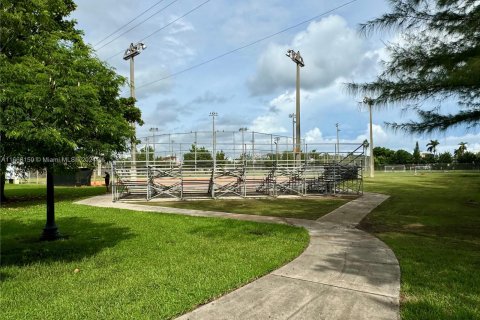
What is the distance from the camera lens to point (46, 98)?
4746 mm

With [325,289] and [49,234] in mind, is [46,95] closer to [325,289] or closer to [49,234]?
[325,289]

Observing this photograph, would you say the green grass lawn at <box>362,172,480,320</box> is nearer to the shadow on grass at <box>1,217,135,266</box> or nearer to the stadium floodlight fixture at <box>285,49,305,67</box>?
the shadow on grass at <box>1,217,135,266</box>

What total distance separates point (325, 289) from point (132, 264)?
309 centimetres

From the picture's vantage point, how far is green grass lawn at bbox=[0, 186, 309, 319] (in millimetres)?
4188

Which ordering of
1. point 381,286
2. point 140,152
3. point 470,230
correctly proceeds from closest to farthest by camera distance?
point 381,286 → point 470,230 → point 140,152

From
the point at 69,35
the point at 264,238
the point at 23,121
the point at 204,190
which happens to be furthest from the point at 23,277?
the point at 204,190

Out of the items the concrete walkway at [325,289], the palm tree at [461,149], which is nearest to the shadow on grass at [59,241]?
the concrete walkway at [325,289]

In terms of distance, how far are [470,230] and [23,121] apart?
988cm

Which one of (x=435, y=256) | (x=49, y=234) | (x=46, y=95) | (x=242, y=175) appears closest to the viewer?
(x=46, y=95)

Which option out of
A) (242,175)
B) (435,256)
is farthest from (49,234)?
(242,175)

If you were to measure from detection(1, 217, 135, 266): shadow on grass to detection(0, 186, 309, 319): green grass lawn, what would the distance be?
19 mm

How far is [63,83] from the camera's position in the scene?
508 centimetres

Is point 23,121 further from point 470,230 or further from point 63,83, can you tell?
point 470,230

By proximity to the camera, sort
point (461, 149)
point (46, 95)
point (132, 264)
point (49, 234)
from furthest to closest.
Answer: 1. point (461, 149)
2. point (49, 234)
3. point (132, 264)
4. point (46, 95)
